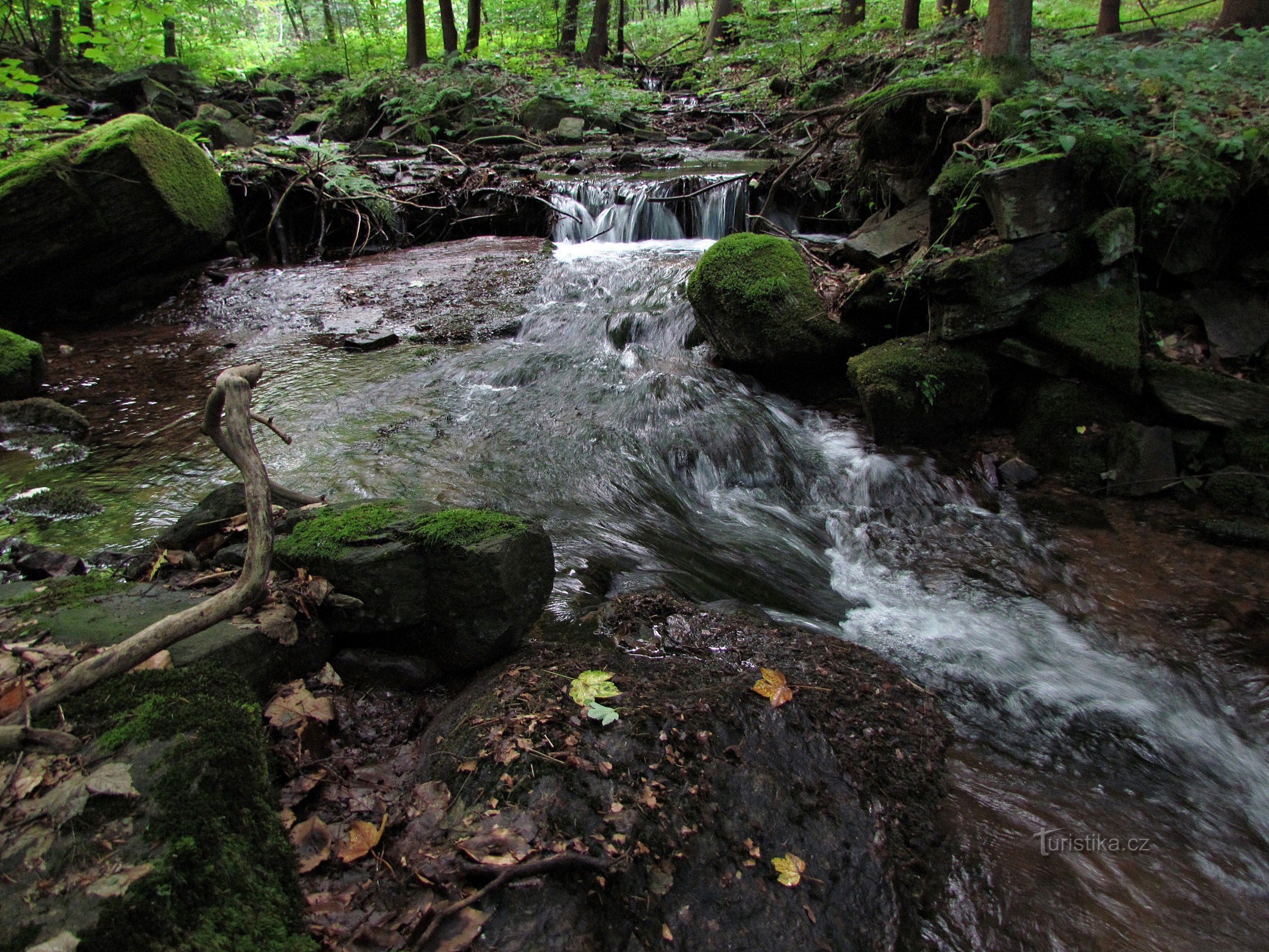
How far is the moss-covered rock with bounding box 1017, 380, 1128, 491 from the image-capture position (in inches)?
228

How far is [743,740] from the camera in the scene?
2625mm

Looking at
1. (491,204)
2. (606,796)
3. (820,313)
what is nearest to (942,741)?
(606,796)

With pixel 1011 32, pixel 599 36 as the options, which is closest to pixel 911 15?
pixel 599 36

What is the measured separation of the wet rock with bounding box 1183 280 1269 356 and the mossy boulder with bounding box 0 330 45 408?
10.8 m

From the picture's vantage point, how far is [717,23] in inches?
970

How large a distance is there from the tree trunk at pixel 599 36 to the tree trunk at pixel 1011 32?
1904 cm

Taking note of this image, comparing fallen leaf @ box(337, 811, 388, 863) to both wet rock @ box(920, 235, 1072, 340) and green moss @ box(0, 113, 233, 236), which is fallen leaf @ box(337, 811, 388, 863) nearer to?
wet rock @ box(920, 235, 1072, 340)

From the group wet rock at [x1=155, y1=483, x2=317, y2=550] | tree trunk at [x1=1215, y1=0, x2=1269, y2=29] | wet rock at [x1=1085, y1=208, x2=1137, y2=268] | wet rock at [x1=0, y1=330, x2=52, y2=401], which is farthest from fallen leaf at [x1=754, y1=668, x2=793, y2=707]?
tree trunk at [x1=1215, y1=0, x2=1269, y2=29]

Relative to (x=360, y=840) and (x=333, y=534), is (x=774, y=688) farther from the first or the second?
(x=333, y=534)

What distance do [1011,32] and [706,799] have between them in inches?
334

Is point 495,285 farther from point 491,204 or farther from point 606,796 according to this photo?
point 606,796

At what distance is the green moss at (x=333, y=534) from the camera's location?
299cm

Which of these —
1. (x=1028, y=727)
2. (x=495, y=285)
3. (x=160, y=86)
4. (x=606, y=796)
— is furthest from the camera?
(x=160, y=86)

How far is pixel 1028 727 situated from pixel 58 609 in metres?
4.53
